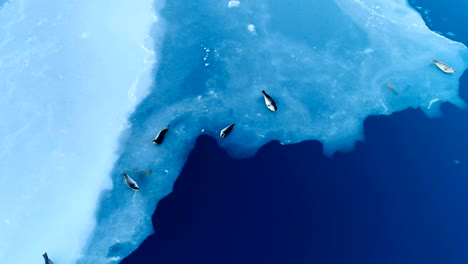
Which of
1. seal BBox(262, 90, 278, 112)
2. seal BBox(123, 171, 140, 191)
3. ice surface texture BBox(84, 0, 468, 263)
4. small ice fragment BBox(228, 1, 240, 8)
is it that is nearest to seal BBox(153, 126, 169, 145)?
ice surface texture BBox(84, 0, 468, 263)

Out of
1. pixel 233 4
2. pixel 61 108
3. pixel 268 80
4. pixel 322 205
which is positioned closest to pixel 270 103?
pixel 268 80

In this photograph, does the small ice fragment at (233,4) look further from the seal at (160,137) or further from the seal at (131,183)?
the seal at (131,183)

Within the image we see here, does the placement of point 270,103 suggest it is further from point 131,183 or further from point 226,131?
point 131,183

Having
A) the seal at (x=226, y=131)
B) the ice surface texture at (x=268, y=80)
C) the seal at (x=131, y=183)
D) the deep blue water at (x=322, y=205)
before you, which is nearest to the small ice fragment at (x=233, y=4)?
the ice surface texture at (x=268, y=80)

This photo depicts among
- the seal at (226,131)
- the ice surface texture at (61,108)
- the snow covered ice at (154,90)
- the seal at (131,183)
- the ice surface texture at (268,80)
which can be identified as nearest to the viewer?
the ice surface texture at (61,108)

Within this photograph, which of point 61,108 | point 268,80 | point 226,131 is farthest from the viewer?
point 268,80

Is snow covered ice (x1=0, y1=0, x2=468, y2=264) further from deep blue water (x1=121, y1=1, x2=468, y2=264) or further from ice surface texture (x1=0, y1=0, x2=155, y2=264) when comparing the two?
deep blue water (x1=121, y1=1, x2=468, y2=264)
